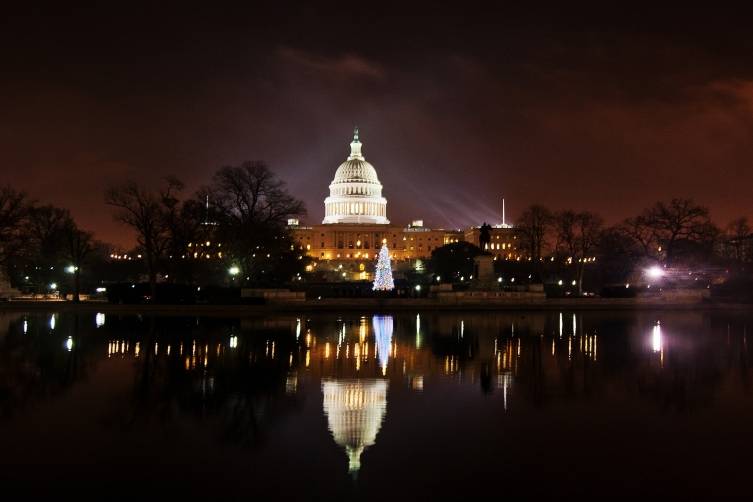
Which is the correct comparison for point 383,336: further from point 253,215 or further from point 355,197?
point 355,197

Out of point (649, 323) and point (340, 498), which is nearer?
point (340, 498)

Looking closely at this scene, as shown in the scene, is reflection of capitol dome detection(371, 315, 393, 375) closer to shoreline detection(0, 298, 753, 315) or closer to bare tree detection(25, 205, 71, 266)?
shoreline detection(0, 298, 753, 315)

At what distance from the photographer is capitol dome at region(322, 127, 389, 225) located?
542 feet

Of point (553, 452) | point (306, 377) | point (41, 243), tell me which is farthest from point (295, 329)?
point (41, 243)

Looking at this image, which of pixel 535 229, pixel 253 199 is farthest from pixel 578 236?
pixel 253 199

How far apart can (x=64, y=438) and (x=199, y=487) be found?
138 inches

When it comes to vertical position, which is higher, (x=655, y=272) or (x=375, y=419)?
(x=655, y=272)

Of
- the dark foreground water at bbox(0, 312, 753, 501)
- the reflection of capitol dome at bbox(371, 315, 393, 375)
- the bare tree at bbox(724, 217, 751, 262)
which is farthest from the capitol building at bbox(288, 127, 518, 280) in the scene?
the dark foreground water at bbox(0, 312, 753, 501)

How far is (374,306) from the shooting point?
51.6m

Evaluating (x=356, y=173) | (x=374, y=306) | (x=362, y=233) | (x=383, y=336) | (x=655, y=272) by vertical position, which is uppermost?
(x=356, y=173)

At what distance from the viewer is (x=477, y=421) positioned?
14133 millimetres

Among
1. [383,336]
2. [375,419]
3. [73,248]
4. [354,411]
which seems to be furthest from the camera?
[73,248]

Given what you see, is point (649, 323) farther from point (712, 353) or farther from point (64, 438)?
point (64, 438)

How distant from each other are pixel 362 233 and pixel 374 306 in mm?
105563
